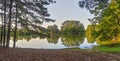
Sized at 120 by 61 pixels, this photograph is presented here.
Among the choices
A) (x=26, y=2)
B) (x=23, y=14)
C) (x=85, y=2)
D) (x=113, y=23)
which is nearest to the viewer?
(x=85, y=2)

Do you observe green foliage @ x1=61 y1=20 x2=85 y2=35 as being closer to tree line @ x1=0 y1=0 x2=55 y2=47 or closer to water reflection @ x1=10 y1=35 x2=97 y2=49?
water reflection @ x1=10 y1=35 x2=97 y2=49

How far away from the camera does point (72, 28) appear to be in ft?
488

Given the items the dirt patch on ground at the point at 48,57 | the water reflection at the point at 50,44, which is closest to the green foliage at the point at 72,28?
the water reflection at the point at 50,44

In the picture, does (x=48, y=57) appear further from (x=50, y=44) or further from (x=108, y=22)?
(x=50, y=44)

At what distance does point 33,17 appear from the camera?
34.3 metres

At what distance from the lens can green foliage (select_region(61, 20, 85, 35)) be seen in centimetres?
14793

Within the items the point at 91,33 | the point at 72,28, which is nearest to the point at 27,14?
the point at 91,33

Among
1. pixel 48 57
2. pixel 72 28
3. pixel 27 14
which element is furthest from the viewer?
pixel 72 28

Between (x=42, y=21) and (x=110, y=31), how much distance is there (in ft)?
32.9

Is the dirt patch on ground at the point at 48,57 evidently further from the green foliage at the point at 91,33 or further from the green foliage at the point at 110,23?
the green foliage at the point at 91,33

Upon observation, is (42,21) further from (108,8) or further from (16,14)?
(108,8)

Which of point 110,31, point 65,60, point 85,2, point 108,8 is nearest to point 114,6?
point 108,8

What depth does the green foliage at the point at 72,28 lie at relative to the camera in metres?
148

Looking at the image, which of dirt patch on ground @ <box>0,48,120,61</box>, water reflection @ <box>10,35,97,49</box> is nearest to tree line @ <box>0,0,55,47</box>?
water reflection @ <box>10,35,97,49</box>
